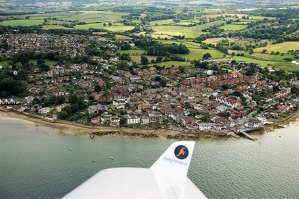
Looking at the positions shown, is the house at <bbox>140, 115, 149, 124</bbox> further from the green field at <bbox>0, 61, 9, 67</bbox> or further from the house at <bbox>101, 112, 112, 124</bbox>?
the green field at <bbox>0, 61, 9, 67</bbox>

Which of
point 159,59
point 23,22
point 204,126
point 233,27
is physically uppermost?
point 23,22

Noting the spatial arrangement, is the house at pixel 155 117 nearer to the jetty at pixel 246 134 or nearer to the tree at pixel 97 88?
the jetty at pixel 246 134

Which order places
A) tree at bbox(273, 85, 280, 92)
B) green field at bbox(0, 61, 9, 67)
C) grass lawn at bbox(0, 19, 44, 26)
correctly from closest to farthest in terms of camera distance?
tree at bbox(273, 85, 280, 92) → green field at bbox(0, 61, 9, 67) → grass lawn at bbox(0, 19, 44, 26)

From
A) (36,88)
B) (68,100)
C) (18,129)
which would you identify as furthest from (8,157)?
(36,88)

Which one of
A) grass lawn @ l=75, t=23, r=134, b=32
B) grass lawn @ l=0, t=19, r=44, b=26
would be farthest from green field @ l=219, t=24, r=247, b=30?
grass lawn @ l=0, t=19, r=44, b=26

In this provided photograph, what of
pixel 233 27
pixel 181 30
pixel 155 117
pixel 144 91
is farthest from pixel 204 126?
pixel 233 27

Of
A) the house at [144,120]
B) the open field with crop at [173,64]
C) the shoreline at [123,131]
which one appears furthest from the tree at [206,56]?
the house at [144,120]

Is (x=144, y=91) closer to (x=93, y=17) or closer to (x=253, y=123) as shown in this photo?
(x=253, y=123)
